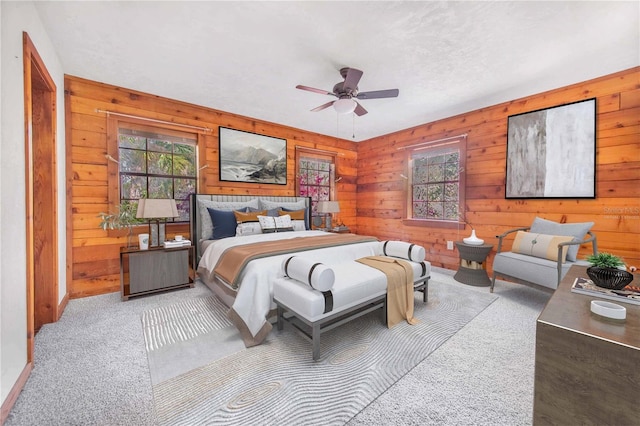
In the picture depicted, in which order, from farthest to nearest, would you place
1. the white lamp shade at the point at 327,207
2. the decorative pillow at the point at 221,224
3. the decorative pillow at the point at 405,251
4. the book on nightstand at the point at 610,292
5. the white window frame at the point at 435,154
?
the white lamp shade at the point at 327,207 < the white window frame at the point at 435,154 < the decorative pillow at the point at 221,224 < the decorative pillow at the point at 405,251 < the book on nightstand at the point at 610,292

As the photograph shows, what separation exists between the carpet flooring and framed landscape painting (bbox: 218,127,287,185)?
2.50m

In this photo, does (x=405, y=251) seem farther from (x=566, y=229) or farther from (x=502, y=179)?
(x=502, y=179)

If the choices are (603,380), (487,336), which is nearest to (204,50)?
(603,380)

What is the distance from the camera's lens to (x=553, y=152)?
321 centimetres

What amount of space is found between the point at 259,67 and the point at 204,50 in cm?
56

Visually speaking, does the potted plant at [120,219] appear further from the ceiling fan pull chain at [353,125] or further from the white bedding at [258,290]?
the ceiling fan pull chain at [353,125]

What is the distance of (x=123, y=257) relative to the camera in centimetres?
290

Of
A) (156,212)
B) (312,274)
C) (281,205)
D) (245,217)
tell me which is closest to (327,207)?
(281,205)

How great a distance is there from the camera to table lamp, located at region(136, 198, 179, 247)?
2.95 meters

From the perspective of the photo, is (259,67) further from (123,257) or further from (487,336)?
(487,336)

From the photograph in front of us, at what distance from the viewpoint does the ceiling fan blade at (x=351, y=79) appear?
7.89ft

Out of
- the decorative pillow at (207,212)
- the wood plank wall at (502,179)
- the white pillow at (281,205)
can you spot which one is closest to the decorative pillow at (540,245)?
the wood plank wall at (502,179)

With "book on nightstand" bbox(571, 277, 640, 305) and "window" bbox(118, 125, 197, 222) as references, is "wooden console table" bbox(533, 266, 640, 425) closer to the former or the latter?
"book on nightstand" bbox(571, 277, 640, 305)

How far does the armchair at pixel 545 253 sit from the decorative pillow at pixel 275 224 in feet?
9.45
